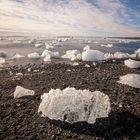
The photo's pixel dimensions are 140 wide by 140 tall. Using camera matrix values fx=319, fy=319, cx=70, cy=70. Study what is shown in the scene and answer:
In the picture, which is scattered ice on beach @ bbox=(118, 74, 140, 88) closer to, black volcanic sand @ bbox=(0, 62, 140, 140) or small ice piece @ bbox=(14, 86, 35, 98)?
black volcanic sand @ bbox=(0, 62, 140, 140)

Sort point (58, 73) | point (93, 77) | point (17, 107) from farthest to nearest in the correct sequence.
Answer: point (58, 73) → point (93, 77) → point (17, 107)

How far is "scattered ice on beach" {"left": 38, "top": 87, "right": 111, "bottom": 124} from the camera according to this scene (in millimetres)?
6172

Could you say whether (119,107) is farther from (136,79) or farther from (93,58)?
(93,58)

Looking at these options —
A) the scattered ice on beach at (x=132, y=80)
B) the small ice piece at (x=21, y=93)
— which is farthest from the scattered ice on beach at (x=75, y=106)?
the scattered ice on beach at (x=132, y=80)

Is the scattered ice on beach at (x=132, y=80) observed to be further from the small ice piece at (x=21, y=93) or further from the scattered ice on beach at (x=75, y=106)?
the small ice piece at (x=21, y=93)

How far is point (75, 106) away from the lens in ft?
20.5

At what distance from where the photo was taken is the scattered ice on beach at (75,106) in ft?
20.2

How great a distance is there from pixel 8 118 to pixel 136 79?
409cm

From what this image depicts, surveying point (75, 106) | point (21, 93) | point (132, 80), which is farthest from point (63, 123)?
point (132, 80)

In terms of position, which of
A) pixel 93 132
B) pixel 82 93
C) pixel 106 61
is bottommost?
pixel 106 61

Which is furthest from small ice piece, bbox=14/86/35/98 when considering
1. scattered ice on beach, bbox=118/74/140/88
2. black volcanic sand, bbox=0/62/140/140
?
scattered ice on beach, bbox=118/74/140/88

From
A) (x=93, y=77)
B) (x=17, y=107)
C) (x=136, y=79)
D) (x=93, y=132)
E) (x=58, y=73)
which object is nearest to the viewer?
(x=93, y=132)

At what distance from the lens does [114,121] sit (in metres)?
6.27

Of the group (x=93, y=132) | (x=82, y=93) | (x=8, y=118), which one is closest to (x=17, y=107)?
(x=8, y=118)
